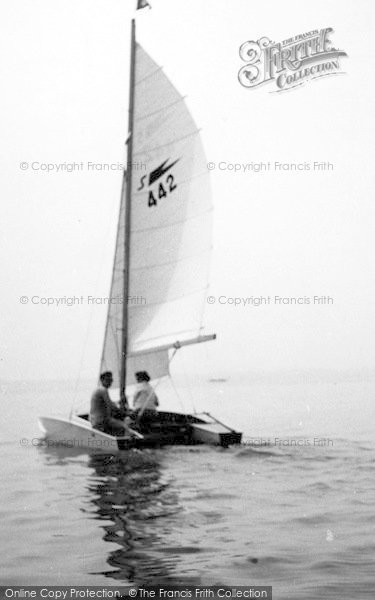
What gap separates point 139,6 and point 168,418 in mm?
11057

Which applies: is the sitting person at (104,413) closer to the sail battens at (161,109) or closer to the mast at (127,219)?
the mast at (127,219)

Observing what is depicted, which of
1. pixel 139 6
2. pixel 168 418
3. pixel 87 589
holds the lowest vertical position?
pixel 87 589

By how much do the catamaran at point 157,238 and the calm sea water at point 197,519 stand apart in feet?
8.88

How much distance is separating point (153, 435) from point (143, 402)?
156 cm

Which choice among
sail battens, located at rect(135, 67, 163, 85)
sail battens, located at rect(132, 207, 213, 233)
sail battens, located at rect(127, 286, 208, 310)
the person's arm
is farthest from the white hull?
sail battens, located at rect(135, 67, 163, 85)

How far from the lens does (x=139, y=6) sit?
19828 mm

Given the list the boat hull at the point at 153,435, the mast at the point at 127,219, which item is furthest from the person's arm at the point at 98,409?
the mast at the point at 127,219

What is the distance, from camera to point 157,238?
18.6 meters

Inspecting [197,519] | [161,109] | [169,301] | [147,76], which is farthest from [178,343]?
[197,519]

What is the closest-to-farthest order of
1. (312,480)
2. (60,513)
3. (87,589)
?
(87,589) → (60,513) → (312,480)

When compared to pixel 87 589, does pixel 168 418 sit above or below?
above

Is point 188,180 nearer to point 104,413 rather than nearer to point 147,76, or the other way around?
point 147,76

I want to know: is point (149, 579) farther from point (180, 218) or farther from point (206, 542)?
point (180, 218)

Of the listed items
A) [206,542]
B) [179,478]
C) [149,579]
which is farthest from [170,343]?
[149,579]
